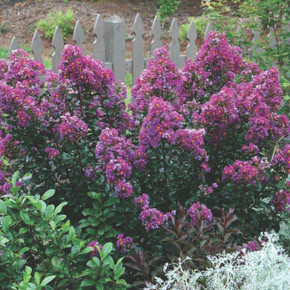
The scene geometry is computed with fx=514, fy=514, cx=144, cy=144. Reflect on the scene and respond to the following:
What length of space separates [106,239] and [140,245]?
18 cm

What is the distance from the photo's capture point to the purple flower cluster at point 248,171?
2.58 m

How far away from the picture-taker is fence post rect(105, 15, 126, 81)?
5371 millimetres

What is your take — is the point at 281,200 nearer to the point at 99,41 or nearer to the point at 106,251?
Answer: the point at 106,251

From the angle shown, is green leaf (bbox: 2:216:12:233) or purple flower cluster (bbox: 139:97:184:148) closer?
green leaf (bbox: 2:216:12:233)

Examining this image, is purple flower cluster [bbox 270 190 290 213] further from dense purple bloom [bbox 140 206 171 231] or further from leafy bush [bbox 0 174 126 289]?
leafy bush [bbox 0 174 126 289]

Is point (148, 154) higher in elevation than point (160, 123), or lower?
lower

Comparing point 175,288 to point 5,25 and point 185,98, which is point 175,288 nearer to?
point 185,98

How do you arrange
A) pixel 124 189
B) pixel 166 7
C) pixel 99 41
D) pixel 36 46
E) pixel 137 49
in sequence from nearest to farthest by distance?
pixel 124 189, pixel 36 46, pixel 99 41, pixel 137 49, pixel 166 7

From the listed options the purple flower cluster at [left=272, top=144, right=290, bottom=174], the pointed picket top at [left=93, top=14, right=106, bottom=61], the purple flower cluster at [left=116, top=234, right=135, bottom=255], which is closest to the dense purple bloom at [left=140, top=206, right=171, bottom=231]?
the purple flower cluster at [left=116, top=234, right=135, bottom=255]

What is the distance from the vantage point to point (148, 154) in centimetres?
257

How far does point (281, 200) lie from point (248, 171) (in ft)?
1.13

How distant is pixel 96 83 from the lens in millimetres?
2740

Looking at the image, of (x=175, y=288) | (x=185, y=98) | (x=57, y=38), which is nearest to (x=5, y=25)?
(x=57, y=38)

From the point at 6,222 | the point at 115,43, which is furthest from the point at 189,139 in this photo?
the point at 115,43
